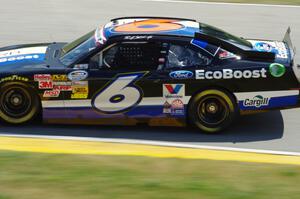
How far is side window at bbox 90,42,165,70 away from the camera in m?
8.48

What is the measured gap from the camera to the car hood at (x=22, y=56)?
28.2 ft

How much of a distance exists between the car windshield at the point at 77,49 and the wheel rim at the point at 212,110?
1.68 m

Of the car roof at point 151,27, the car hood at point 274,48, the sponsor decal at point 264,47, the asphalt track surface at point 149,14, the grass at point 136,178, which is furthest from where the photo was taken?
the sponsor decal at point 264,47

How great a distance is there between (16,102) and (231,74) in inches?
115

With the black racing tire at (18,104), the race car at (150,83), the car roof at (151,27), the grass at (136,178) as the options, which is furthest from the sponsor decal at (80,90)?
the grass at (136,178)

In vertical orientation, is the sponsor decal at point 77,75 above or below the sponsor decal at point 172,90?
above

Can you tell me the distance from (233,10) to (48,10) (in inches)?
173

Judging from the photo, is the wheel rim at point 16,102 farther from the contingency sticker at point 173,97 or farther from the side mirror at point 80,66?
the contingency sticker at point 173,97

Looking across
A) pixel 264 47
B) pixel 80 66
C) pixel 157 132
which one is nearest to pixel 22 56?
pixel 80 66

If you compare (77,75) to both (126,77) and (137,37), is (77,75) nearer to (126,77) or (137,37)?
(126,77)

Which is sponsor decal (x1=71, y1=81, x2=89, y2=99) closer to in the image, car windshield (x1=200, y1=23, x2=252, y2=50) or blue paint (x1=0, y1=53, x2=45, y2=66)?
blue paint (x1=0, y1=53, x2=45, y2=66)

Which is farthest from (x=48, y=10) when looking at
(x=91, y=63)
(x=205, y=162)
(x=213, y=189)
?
(x=213, y=189)

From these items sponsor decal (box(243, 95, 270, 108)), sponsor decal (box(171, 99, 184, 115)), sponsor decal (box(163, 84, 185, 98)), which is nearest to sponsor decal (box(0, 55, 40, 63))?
sponsor decal (box(163, 84, 185, 98))

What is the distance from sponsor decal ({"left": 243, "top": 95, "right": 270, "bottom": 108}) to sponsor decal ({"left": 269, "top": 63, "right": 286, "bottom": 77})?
35cm
